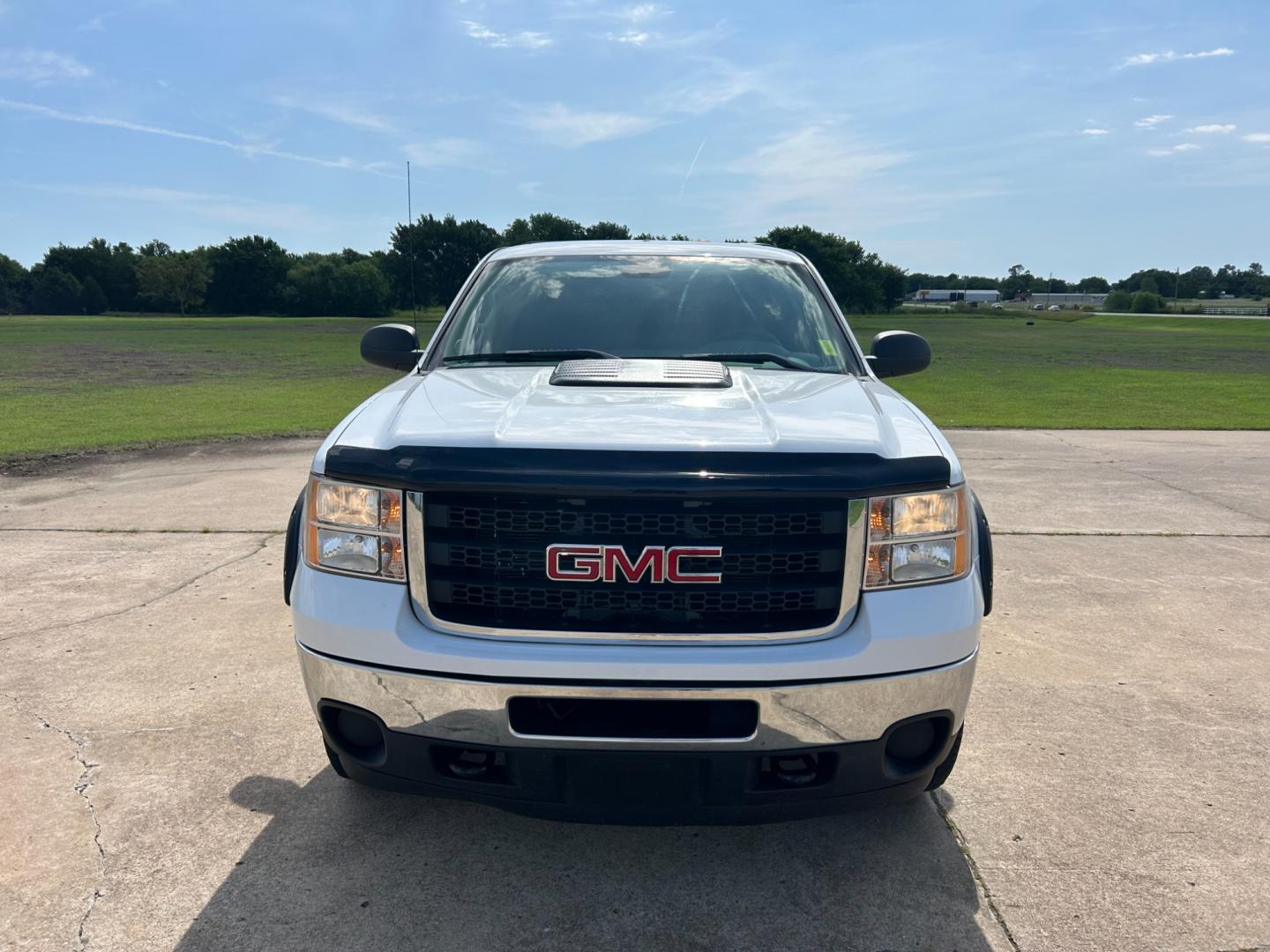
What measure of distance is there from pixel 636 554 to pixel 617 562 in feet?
0.16

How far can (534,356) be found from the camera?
12.0ft

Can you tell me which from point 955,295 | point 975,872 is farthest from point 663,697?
point 955,295

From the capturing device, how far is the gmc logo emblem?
237cm

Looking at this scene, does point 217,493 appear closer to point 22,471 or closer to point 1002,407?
point 22,471

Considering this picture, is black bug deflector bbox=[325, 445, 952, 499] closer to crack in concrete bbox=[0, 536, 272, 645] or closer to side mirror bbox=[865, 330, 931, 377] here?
side mirror bbox=[865, 330, 931, 377]

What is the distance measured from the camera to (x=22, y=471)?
356 inches

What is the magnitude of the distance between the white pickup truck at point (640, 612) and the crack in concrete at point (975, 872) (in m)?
0.40

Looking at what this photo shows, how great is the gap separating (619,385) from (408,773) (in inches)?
50.1

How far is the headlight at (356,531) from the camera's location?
2480mm

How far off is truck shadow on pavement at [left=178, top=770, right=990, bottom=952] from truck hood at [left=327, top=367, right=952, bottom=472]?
1161 mm

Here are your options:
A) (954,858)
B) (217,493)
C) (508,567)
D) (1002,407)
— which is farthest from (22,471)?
(1002,407)

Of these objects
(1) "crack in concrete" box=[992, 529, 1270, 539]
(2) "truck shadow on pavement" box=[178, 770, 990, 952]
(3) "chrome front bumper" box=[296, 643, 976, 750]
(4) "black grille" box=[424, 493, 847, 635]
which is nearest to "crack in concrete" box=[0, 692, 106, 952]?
(2) "truck shadow on pavement" box=[178, 770, 990, 952]

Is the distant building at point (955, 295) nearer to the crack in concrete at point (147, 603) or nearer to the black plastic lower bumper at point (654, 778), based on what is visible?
the crack in concrete at point (147, 603)

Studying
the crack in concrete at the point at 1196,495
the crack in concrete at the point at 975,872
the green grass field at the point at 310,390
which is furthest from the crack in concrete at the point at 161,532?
the crack in concrete at the point at 1196,495
